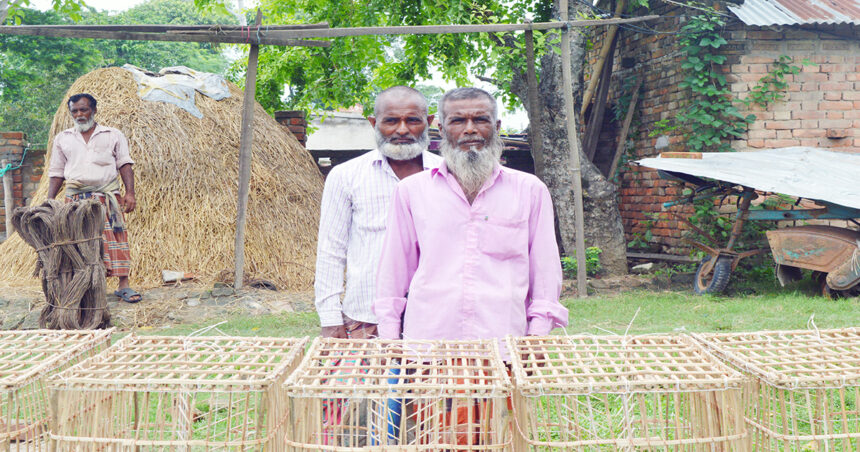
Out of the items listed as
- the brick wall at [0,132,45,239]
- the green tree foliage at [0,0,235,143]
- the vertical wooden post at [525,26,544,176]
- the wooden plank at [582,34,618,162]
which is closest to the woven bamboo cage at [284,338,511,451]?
the vertical wooden post at [525,26,544,176]

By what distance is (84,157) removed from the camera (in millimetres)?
5574

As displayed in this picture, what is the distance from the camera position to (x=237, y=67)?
470 inches

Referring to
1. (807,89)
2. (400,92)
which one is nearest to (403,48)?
(807,89)

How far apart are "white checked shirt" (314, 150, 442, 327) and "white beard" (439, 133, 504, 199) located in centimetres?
33

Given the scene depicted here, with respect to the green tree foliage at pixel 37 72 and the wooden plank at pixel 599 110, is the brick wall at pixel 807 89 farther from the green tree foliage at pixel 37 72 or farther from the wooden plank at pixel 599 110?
the green tree foliage at pixel 37 72

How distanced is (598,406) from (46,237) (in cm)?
385

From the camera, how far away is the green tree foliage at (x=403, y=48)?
819 cm

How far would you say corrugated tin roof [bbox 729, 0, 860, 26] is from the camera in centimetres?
750

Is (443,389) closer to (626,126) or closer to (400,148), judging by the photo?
(400,148)

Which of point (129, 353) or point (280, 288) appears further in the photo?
point (280, 288)

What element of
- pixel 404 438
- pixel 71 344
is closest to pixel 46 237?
pixel 71 344

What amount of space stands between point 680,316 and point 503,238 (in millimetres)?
4052

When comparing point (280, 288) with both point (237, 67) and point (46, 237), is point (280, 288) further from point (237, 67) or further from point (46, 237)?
point (237, 67)

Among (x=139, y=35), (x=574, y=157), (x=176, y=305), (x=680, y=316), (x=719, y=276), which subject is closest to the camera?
(x=139, y=35)
